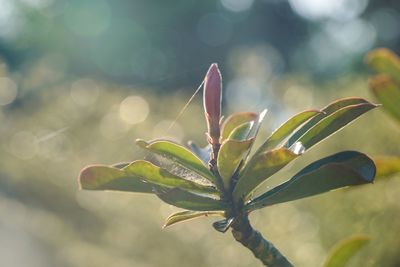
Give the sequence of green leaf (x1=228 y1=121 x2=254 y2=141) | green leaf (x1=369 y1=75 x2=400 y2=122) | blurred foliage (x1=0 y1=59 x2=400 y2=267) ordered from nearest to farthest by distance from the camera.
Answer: green leaf (x1=228 y1=121 x2=254 y2=141)
green leaf (x1=369 y1=75 x2=400 y2=122)
blurred foliage (x1=0 y1=59 x2=400 y2=267)

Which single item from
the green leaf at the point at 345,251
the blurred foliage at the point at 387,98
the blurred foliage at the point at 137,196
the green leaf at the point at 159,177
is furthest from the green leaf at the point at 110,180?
the blurred foliage at the point at 137,196

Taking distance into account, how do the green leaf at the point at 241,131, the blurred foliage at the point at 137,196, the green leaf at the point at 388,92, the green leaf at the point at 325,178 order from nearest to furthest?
the green leaf at the point at 325,178 < the green leaf at the point at 241,131 < the green leaf at the point at 388,92 < the blurred foliage at the point at 137,196

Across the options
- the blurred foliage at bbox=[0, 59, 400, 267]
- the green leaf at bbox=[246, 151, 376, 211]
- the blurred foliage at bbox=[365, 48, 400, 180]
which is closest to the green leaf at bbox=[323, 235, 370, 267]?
the green leaf at bbox=[246, 151, 376, 211]

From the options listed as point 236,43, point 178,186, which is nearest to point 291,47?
point 236,43

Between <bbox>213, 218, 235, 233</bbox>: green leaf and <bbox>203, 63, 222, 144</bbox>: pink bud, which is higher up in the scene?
<bbox>203, 63, 222, 144</bbox>: pink bud

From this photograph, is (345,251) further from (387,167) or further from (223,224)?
(387,167)

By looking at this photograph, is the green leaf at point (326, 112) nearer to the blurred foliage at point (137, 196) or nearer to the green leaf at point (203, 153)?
the green leaf at point (203, 153)

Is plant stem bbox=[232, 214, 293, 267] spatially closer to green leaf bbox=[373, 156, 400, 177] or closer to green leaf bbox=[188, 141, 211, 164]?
green leaf bbox=[188, 141, 211, 164]

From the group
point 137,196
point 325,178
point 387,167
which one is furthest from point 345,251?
point 137,196

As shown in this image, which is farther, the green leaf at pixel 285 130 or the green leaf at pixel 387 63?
the green leaf at pixel 387 63
